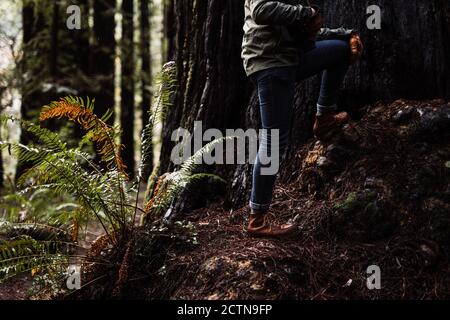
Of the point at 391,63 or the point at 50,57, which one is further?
the point at 50,57

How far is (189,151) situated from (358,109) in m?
1.81

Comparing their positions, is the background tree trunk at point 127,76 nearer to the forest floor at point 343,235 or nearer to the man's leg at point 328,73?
the forest floor at point 343,235

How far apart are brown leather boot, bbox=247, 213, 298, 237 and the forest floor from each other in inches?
2.8

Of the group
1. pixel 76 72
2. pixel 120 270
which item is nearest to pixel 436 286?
pixel 120 270

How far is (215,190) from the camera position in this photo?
17.3ft

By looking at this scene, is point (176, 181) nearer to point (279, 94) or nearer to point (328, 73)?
point (279, 94)

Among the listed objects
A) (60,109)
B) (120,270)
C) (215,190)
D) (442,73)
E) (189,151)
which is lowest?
(120,270)

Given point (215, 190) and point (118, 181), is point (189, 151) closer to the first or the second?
point (215, 190)

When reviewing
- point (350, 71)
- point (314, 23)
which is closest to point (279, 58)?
point (314, 23)

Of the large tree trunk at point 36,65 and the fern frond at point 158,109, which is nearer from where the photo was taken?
the fern frond at point 158,109

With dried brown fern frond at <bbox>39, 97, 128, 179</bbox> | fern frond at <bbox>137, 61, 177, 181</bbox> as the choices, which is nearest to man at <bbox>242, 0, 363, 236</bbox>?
fern frond at <bbox>137, 61, 177, 181</bbox>

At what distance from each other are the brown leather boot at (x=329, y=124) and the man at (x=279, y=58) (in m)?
0.44

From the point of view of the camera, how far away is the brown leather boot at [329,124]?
441 centimetres

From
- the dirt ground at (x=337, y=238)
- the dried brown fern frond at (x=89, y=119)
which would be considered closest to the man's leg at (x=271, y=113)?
the dirt ground at (x=337, y=238)
